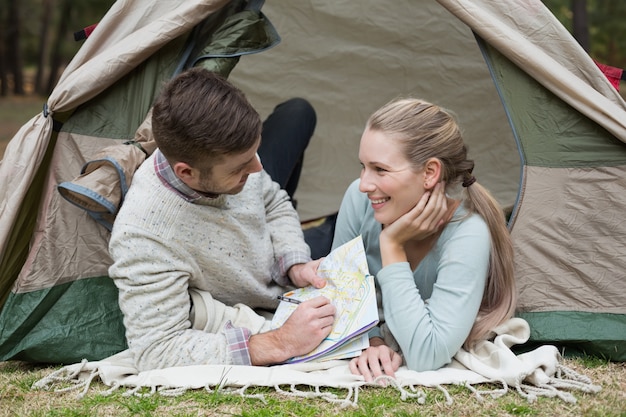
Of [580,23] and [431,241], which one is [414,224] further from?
[580,23]

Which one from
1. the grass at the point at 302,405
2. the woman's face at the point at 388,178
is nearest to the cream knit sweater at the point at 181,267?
the grass at the point at 302,405

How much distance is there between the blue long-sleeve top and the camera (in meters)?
2.06

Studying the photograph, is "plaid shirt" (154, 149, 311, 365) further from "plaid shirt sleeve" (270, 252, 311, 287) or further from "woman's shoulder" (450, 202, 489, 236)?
"woman's shoulder" (450, 202, 489, 236)

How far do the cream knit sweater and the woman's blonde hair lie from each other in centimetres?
55

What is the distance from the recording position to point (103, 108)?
2.58 m

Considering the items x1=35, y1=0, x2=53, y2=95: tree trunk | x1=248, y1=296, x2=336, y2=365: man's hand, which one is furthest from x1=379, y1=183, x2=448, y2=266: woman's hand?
x1=35, y1=0, x2=53, y2=95: tree trunk

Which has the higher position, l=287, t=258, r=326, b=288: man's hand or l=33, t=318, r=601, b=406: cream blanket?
l=287, t=258, r=326, b=288: man's hand

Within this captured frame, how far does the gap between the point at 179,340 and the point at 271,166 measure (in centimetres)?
118

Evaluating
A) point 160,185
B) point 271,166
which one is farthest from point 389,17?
point 160,185

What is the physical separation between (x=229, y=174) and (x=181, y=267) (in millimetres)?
309

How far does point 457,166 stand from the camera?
85.2 inches

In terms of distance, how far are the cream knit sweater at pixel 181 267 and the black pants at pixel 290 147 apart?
694 millimetres

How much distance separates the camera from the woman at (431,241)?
2074 mm

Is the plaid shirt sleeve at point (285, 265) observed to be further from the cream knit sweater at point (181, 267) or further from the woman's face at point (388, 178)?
the woman's face at point (388, 178)
